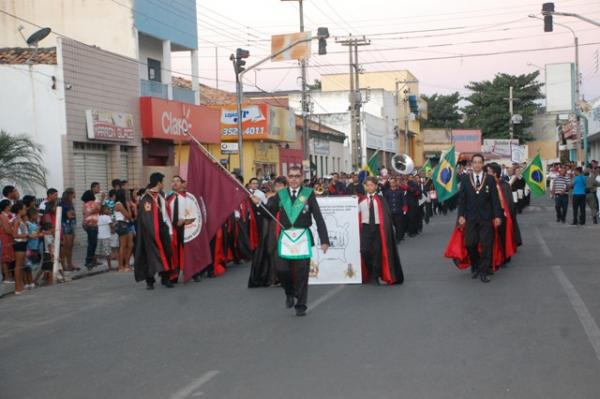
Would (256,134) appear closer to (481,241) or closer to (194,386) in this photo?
(481,241)

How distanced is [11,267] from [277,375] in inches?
342

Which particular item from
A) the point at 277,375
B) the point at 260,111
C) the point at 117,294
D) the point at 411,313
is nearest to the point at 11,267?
the point at 117,294

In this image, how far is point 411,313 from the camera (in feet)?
32.4

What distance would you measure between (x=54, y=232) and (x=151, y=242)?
8.50ft

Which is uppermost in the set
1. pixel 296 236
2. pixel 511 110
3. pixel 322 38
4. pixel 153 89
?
pixel 511 110

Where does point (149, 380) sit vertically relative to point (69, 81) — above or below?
below

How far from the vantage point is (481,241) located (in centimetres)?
1271

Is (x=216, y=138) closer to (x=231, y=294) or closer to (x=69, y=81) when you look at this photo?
(x=69, y=81)

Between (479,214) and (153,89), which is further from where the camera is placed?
(153,89)

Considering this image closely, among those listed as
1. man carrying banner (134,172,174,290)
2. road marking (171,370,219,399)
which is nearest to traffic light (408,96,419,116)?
→ man carrying banner (134,172,174,290)

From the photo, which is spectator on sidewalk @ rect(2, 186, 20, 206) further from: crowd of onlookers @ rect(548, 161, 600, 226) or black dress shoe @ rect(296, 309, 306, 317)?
crowd of onlookers @ rect(548, 161, 600, 226)

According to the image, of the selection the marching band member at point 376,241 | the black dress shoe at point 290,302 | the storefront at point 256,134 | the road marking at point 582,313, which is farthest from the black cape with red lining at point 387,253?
the storefront at point 256,134

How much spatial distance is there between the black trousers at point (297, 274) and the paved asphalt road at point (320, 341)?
27 centimetres

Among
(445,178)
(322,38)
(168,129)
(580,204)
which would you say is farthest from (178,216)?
(168,129)
